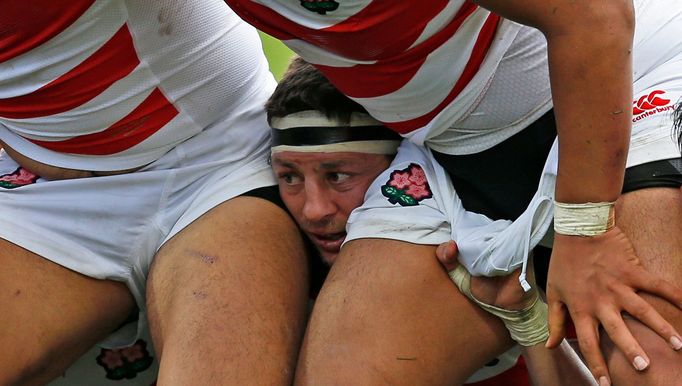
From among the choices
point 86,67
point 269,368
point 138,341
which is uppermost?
point 86,67

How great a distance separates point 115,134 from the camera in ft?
6.05

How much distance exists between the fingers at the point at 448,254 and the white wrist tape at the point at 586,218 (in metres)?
0.27

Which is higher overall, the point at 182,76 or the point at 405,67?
the point at 405,67

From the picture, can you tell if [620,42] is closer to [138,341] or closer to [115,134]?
[115,134]

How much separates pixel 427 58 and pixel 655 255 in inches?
16.8

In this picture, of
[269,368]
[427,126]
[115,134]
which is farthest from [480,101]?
[115,134]

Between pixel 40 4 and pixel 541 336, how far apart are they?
36.9 inches

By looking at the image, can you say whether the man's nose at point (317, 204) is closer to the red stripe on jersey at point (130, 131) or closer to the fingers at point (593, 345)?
the red stripe on jersey at point (130, 131)

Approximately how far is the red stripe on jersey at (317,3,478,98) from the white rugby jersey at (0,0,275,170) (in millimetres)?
284

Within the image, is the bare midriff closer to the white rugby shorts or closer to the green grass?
the white rugby shorts

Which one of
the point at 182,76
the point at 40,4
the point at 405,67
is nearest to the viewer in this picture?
the point at 405,67

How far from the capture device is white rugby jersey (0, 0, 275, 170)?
1.75 m

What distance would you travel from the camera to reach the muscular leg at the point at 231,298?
64.4 inches

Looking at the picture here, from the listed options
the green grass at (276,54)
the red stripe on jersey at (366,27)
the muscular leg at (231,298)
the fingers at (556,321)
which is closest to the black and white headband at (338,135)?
the muscular leg at (231,298)
